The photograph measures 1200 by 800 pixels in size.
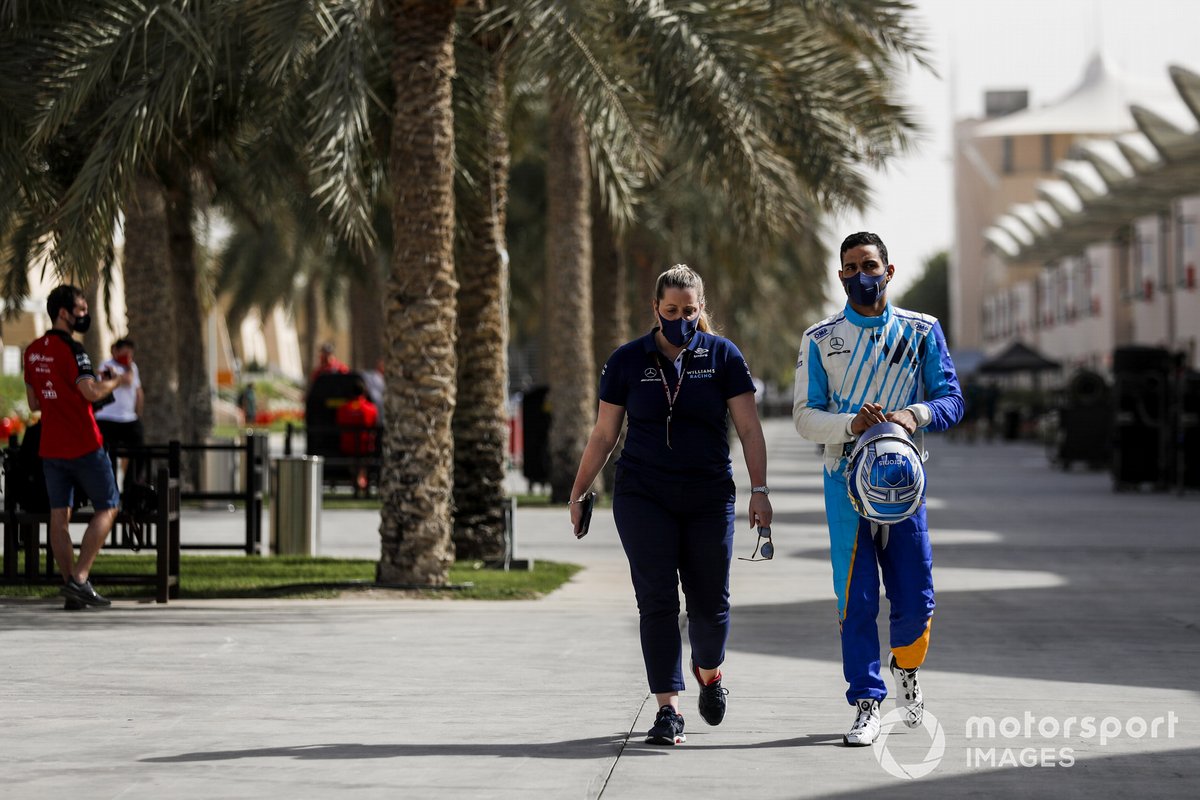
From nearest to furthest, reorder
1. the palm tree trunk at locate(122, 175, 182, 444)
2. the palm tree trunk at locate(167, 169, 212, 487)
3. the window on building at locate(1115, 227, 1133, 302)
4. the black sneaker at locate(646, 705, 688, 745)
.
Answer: the black sneaker at locate(646, 705, 688, 745)
the palm tree trunk at locate(122, 175, 182, 444)
the palm tree trunk at locate(167, 169, 212, 487)
the window on building at locate(1115, 227, 1133, 302)

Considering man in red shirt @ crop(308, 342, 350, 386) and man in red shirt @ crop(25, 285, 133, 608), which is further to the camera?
man in red shirt @ crop(308, 342, 350, 386)

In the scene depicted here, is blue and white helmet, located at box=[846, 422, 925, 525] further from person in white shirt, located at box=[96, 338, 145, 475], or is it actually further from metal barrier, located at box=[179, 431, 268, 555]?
person in white shirt, located at box=[96, 338, 145, 475]

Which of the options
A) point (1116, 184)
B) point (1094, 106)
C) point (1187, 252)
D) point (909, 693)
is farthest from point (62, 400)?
point (1094, 106)

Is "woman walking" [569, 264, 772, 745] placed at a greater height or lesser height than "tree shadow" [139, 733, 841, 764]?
greater

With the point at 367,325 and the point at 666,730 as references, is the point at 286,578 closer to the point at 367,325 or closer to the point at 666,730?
the point at 666,730

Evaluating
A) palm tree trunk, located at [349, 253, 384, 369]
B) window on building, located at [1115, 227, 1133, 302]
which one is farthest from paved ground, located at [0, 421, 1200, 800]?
window on building, located at [1115, 227, 1133, 302]

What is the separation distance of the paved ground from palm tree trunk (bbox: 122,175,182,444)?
813cm

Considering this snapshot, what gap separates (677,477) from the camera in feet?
22.3

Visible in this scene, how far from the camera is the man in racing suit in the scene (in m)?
6.74

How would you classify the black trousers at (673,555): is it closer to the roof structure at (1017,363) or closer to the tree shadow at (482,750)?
the tree shadow at (482,750)

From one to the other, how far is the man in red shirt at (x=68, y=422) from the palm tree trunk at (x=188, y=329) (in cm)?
1065

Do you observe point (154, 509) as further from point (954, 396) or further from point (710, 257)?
point (710, 257)

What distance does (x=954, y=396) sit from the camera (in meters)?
7.01

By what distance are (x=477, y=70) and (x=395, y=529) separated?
448cm
